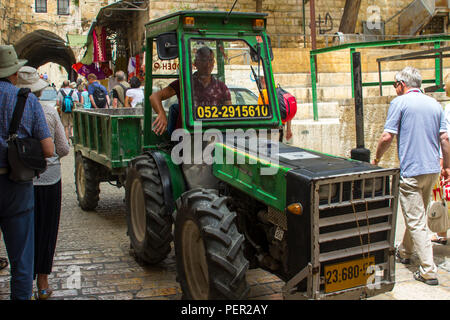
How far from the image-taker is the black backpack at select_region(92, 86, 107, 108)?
47.7ft

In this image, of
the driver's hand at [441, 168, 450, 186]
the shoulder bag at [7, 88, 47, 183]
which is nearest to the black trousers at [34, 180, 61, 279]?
the shoulder bag at [7, 88, 47, 183]

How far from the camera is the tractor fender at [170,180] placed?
4867 mm

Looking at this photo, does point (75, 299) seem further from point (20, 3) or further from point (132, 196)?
point (20, 3)

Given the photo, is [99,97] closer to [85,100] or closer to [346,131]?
[85,100]

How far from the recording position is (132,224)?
569 cm

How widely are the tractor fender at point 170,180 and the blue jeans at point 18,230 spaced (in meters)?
1.36

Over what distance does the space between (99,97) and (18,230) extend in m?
11.3

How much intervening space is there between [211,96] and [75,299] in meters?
2.17

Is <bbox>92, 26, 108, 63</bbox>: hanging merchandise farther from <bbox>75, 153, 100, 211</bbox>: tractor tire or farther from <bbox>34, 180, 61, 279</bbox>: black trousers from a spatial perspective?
<bbox>34, 180, 61, 279</bbox>: black trousers

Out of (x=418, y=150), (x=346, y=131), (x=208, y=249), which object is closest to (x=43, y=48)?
(x=346, y=131)

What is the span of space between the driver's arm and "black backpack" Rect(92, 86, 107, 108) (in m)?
9.80

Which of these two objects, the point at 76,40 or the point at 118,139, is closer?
the point at 118,139

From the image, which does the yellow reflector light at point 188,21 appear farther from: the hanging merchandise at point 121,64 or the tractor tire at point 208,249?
the hanging merchandise at point 121,64

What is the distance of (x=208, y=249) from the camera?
3568 millimetres
